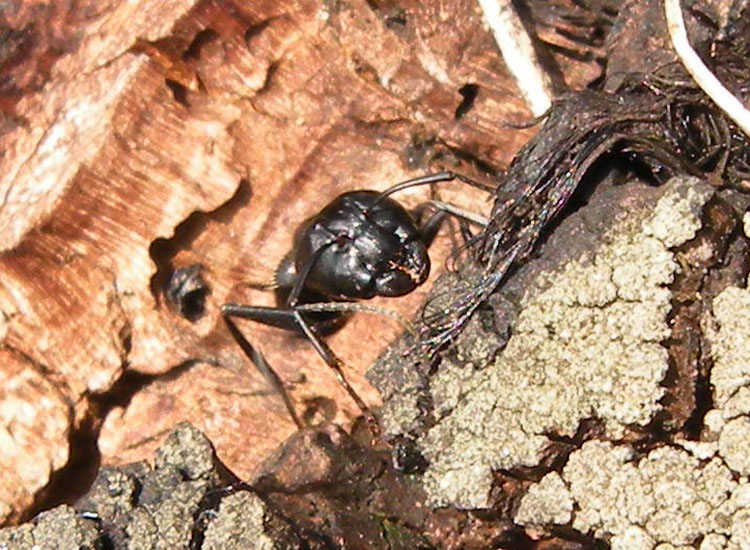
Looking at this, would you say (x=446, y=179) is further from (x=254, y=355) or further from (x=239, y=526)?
(x=239, y=526)

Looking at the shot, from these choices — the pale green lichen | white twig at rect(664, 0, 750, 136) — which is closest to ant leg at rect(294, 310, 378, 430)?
the pale green lichen

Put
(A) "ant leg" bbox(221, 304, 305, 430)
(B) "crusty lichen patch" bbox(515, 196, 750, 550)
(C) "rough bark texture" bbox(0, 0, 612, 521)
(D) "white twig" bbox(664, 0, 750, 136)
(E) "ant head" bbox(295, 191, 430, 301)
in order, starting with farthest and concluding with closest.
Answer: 1. (E) "ant head" bbox(295, 191, 430, 301)
2. (A) "ant leg" bbox(221, 304, 305, 430)
3. (C) "rough bark texture" bbox(0, 0, 612, 521)
4. (D) "white twig" bbox(664, 0, 750, 136)
5. (B) "crusty lichen patch" bbox(515, 196, 750, 550)

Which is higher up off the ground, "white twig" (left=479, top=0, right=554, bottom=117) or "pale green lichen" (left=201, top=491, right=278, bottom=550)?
"white twig" (left=479, top=0, right=554, bottom=117)

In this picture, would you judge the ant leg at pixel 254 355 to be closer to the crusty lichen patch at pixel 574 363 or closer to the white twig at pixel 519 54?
the crusty lichen patch at pixel 574 363

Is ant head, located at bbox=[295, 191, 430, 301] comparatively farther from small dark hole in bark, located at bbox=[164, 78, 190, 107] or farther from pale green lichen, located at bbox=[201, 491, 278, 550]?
pale green lichen, located at bbox=[201, 491, 278, 550]

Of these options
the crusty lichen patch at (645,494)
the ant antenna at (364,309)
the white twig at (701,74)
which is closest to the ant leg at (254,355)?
the ant antenna at (364,309)

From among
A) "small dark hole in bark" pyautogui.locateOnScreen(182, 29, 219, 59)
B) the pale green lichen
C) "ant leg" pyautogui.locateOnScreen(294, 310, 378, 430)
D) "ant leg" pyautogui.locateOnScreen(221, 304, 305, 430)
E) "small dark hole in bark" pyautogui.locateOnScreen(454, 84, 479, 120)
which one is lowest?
the pale green lichen

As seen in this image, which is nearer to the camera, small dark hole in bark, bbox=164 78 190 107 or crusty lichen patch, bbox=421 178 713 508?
crusty lichen patch, bbox=421 178 713 508

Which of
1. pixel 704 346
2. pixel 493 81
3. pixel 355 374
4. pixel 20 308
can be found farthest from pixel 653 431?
pixel 20 308

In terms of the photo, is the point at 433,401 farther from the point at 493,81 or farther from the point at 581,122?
the point at 493,81
